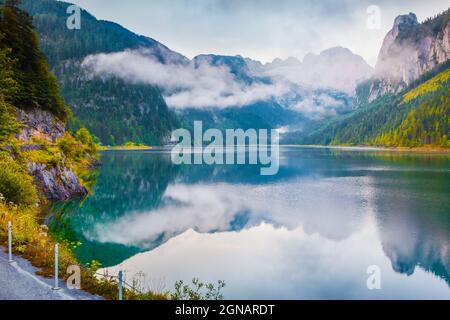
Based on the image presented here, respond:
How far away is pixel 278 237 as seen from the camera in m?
37.4

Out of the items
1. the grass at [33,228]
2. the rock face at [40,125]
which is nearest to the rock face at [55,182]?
the grass at [33,228]

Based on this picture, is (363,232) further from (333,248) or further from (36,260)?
(36,260)

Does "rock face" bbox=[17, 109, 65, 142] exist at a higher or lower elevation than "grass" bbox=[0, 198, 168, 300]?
higher

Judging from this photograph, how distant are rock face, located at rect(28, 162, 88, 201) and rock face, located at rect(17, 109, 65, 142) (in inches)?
585

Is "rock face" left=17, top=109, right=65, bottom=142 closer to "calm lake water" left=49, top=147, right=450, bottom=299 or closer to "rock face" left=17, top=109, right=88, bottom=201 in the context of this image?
"rock face" left=17, top=109, right=88, bottom=201

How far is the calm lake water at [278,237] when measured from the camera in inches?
993

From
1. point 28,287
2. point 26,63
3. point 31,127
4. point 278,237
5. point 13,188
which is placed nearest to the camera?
point 28,287

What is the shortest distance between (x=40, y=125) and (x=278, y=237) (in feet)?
182

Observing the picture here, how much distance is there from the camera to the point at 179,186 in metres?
76.9

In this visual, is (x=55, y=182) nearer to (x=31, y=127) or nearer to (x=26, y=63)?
(x=31, y=127)

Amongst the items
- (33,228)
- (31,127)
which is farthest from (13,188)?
(31,127)

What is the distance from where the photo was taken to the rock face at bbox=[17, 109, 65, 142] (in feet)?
218

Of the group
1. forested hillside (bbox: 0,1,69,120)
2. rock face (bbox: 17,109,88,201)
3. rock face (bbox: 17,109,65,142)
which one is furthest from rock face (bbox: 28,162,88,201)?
forested hillside (bbox: 0,1,69,120)
